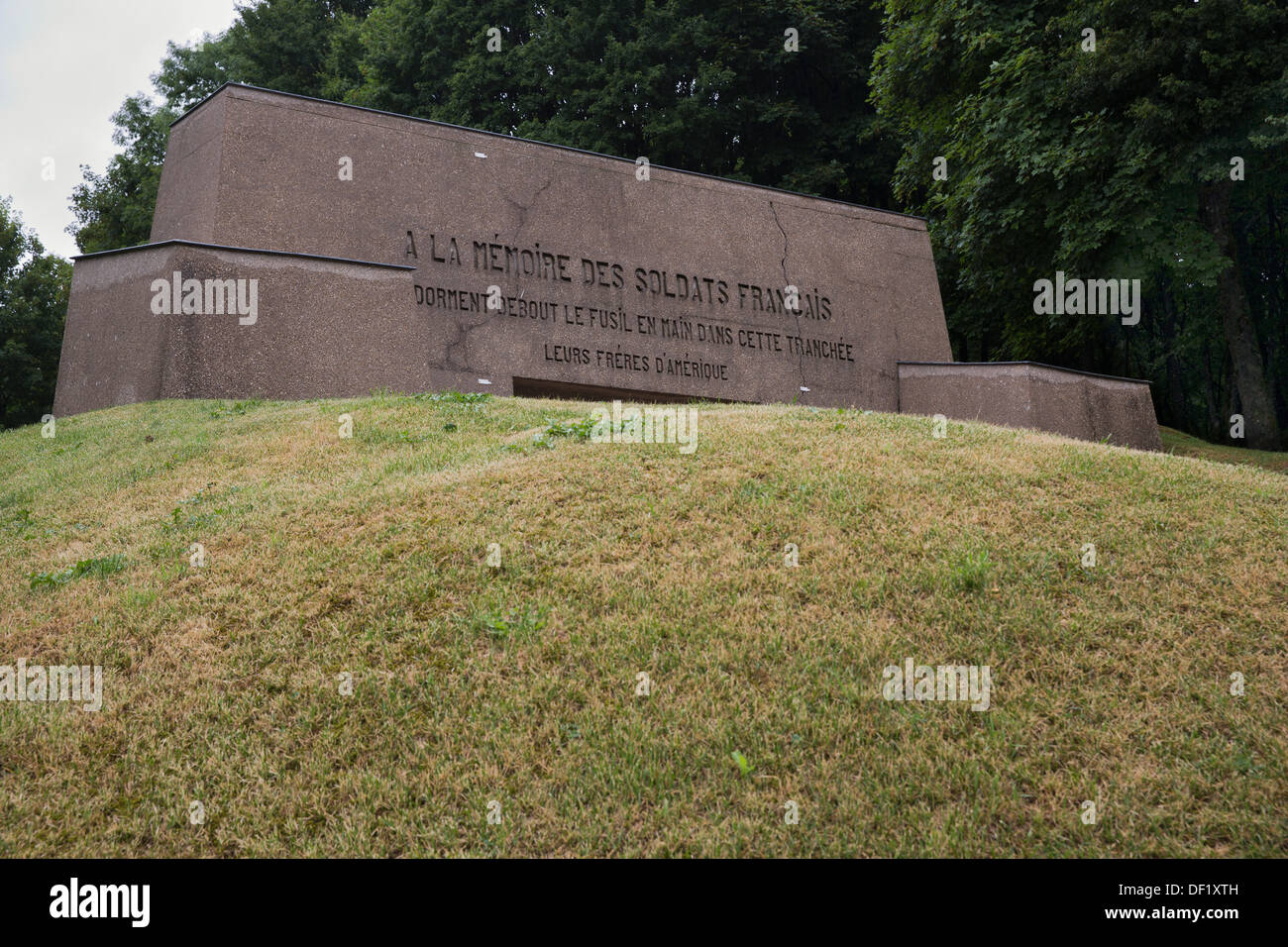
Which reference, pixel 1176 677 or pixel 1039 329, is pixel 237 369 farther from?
pixel 1039 329

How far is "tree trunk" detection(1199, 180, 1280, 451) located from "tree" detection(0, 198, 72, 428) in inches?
1306

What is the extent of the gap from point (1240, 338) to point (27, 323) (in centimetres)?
3551

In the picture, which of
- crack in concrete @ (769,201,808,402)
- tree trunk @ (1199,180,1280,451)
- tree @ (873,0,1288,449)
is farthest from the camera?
tree trunk @ (1199,180,1280,451)

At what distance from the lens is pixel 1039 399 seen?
17.3 meters

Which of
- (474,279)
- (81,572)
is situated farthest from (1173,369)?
(81,572)

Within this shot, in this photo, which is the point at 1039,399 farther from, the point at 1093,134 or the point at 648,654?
the point at 648,654

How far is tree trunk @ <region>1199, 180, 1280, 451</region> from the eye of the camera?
20.0 meters

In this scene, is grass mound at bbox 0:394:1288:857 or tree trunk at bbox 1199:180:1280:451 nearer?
grass mound at bbox 0:394:1288:857

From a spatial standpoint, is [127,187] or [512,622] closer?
[512,622]

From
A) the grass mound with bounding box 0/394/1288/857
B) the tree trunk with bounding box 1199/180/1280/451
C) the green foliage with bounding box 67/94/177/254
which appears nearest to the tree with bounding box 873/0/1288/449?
the tree trunk with bounding box 1199/180/1280/451

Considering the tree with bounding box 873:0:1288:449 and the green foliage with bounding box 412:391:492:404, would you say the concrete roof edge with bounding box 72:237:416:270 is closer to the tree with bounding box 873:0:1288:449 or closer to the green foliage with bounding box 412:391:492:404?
the green foliage with bounding box 412:391:492:404

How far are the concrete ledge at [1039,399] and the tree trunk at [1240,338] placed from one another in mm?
2677

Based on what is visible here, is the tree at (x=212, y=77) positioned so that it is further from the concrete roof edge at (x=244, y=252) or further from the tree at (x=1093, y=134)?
the concrete roof edge at (x=244, y=252)
